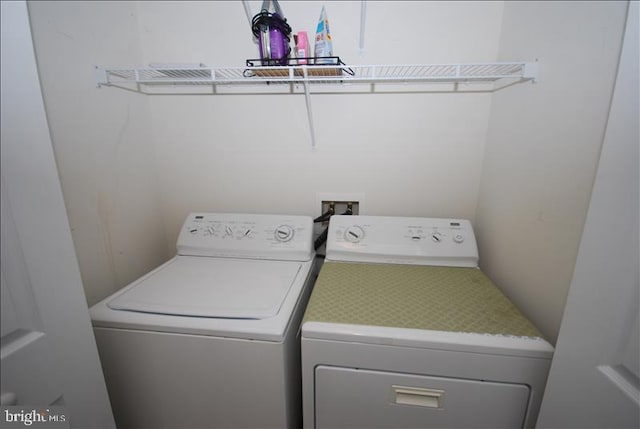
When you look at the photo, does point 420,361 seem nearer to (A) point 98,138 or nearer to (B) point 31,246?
(B) point 31,246

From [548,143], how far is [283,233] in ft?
4.04

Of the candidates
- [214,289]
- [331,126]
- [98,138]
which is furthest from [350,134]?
[98,138]

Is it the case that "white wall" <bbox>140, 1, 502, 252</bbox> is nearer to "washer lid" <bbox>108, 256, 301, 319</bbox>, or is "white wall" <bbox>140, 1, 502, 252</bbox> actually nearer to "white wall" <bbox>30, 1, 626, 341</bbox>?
"white wall" <bbox>30, 1, 626, 341</bbox>

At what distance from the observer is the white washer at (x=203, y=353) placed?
2.93ft

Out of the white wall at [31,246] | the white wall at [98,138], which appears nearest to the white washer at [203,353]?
the white wall at [31,246]

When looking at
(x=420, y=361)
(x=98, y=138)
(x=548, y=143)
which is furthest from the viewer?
(x=98, y=138)

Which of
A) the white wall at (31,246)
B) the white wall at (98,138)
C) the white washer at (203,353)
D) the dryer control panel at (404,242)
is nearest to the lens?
the white wall at (31,246)

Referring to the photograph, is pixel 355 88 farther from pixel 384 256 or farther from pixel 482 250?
pixel 482 250

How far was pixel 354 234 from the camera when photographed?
141 cm

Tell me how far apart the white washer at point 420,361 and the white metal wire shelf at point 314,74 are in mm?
958

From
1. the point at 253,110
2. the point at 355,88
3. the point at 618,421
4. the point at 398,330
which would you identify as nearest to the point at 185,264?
the point at 253,110

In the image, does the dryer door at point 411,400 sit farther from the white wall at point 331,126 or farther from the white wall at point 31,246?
the white wall at point 331,126

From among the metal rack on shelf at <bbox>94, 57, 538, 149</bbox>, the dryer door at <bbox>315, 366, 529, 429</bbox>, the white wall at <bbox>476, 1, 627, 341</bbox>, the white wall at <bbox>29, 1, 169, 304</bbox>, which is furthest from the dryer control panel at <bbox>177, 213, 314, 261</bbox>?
the white wall at <bbox>476, 1, 627, 341</bbox>

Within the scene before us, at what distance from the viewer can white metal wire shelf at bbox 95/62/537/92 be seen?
111 centimetres
